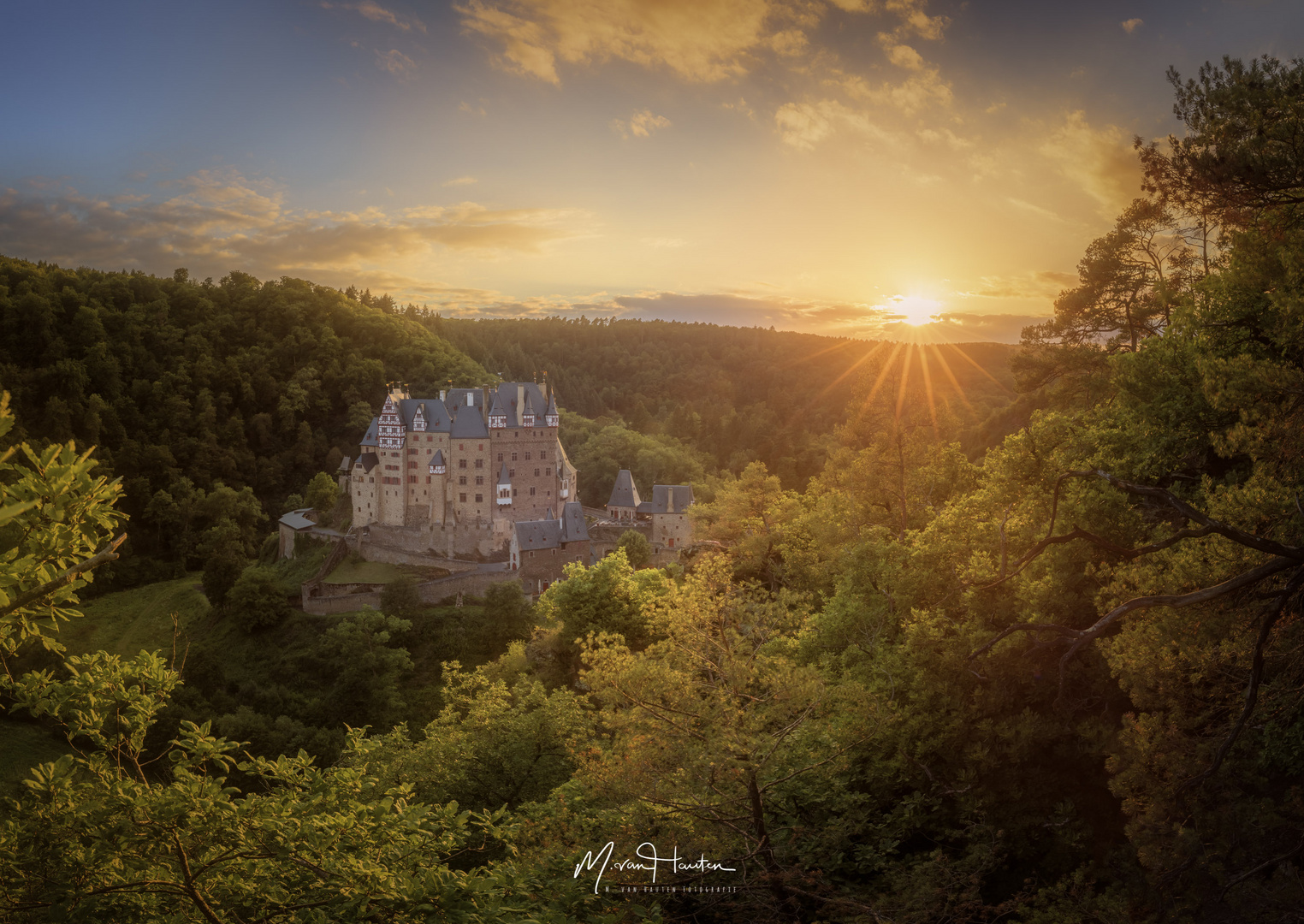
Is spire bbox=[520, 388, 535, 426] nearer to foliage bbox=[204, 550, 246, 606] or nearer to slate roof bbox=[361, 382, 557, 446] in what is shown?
slate roof bbox=[361, 382, 557, 446]

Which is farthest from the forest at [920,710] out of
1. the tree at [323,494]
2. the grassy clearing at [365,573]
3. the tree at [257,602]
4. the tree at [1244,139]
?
the tree at [323,494]

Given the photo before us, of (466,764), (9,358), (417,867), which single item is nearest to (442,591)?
(466,764)

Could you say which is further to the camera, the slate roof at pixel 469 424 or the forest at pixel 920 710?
the slate roof at pixel 469 424

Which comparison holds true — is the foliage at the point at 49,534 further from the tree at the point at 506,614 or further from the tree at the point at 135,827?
the tree at the point at 506,614

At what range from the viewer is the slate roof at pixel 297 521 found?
5462cm

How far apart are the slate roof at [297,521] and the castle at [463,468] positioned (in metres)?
5.08

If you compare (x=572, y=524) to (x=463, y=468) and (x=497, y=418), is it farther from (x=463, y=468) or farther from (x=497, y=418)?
(x=497, y=418)

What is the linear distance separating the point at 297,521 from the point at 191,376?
116 feet

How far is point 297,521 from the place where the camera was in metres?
55.8

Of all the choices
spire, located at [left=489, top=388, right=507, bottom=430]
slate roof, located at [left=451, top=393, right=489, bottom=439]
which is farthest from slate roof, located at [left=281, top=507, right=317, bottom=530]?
spire, located at [left=489, top=388, right=507, bottom=430]

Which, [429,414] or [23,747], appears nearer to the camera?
[23,747]

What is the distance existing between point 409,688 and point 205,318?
68731mm

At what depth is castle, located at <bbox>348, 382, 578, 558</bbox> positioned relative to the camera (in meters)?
49.8

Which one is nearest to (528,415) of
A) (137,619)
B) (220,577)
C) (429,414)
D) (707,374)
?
(429,414)
